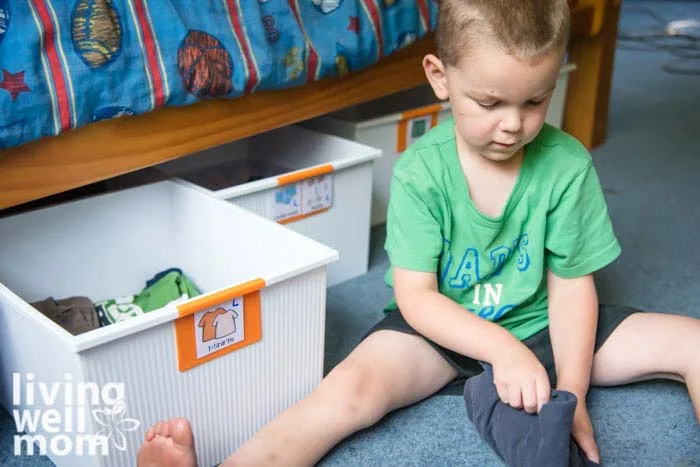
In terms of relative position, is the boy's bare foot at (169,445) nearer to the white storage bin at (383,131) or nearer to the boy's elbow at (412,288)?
the boy's elbow at (412,288)

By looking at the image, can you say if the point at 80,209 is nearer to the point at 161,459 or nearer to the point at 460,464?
the point at 161,459

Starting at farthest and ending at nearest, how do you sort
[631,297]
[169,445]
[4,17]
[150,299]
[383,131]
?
[383,131], [631,297], [150,299], [4,17], [169,445]

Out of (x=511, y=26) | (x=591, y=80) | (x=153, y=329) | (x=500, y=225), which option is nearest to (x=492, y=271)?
(x=500, y=225)

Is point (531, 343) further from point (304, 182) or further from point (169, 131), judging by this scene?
point (169, 131)

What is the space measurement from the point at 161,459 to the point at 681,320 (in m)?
0.62

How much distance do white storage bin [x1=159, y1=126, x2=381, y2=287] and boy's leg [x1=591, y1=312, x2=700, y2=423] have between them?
1.54ft

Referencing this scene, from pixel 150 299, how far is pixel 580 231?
0.60 m

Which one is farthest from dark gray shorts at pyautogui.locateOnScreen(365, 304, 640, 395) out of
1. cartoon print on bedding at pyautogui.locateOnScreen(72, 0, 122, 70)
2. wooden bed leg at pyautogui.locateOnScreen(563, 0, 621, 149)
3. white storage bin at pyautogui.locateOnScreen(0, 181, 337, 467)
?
wooden bed leg at pyautogui.locateOnScreen(563, 0, 621, 149)

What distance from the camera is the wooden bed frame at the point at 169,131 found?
0.93m

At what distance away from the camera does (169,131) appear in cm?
105

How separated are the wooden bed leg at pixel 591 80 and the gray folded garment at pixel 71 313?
129 centimetres

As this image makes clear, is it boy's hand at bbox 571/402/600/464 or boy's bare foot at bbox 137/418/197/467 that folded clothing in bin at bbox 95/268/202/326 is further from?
boy's hand at bbox 571/402/600/464

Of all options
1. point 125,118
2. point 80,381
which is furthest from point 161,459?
point 125,118

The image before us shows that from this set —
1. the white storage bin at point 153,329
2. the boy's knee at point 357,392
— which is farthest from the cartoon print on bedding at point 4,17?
the boy's knee at point 357,392
